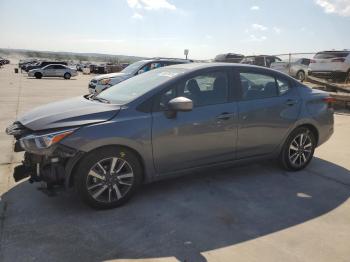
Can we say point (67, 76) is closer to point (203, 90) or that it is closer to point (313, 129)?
point (313, 129)

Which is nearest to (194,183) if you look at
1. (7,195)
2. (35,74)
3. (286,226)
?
(286,226)

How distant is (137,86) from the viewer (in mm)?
4652

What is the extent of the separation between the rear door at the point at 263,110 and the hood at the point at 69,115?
5.77ft

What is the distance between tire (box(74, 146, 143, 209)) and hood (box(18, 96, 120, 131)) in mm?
364

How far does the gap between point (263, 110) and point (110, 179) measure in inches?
90.5

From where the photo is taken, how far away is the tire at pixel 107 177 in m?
3.77

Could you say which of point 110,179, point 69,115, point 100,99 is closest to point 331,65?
point 100,99

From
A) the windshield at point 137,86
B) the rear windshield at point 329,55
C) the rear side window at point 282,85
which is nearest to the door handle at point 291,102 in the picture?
the rear side window at point 282,85

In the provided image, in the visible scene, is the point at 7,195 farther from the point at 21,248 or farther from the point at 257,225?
the point at 257,225

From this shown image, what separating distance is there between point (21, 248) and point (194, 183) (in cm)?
236

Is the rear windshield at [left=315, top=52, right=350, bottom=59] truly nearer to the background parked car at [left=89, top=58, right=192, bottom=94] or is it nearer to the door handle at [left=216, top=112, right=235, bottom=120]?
the background parked car at [left=89, top=58, right=192, bottom=94]

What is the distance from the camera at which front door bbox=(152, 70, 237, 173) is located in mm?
4145

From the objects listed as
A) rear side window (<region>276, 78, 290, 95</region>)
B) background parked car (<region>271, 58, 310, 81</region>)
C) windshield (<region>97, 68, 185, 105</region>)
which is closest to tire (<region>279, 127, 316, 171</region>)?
rear side window (<region>276, 78, 290, 95</region>)

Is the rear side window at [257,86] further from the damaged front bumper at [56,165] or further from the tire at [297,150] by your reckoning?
the damaged front bumper at [56,165]
